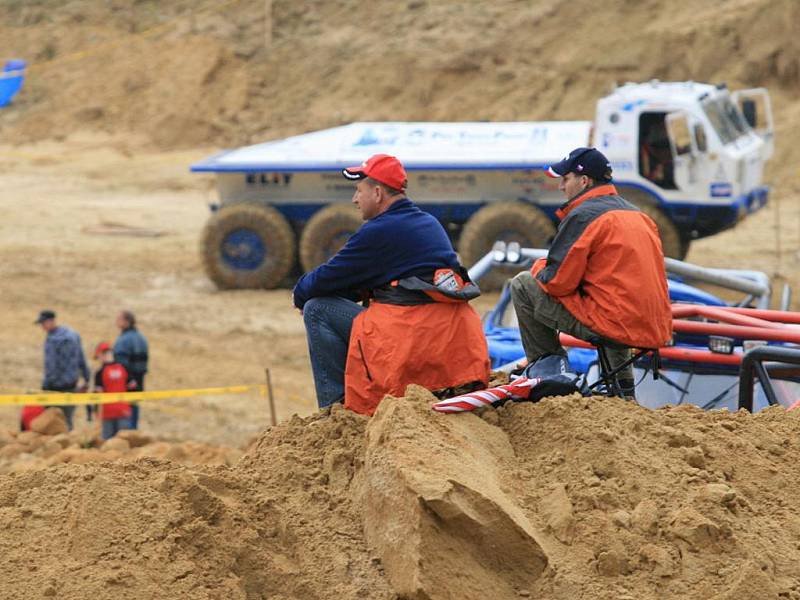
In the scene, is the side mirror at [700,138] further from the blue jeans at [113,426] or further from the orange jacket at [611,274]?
the orange jacket at [611,274]

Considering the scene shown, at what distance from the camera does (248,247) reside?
672 inches

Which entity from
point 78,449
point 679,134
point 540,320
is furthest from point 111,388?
point 679,134

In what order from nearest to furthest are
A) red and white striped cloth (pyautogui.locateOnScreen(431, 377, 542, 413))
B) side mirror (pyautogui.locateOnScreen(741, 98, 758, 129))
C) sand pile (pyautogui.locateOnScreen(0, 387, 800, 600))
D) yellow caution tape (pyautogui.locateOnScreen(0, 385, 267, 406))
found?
sand pile (pyautogui.locateOnScreen(0, 387, 800, 600)) → red and white striped cloth (pyautogui.locateOnScreen(431, 377, 542, 413)) → yellow caution tape (pyautogui.locateOnScreen(0, 385, 267, 406)) → side mirror (pyautogui.locateOnScreen(741, 98, 758, 129))

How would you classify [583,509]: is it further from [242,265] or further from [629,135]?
[242,265]

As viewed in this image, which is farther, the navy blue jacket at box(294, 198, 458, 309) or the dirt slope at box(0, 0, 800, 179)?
the dirt slope at box(0, 0, 800, 179)

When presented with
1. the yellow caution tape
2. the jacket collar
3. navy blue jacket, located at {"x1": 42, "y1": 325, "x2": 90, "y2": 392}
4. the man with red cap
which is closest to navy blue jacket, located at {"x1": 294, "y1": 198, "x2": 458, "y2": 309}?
the man with red cap

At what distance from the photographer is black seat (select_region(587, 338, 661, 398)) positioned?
5.27 m

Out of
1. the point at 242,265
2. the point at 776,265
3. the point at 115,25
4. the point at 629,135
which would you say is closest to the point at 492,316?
the point at 629,135

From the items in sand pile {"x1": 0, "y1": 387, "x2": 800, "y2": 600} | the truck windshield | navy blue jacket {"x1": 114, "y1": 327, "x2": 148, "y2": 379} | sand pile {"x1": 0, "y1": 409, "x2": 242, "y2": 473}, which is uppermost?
the truck windshield

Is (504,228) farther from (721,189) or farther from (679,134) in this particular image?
(721,189)

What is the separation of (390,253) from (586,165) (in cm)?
96

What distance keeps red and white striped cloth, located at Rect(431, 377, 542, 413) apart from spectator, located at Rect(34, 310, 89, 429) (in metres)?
7.21

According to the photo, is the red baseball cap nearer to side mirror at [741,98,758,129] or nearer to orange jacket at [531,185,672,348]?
orange jacket at [531,185,672,348]

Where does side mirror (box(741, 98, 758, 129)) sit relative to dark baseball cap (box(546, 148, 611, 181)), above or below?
above
